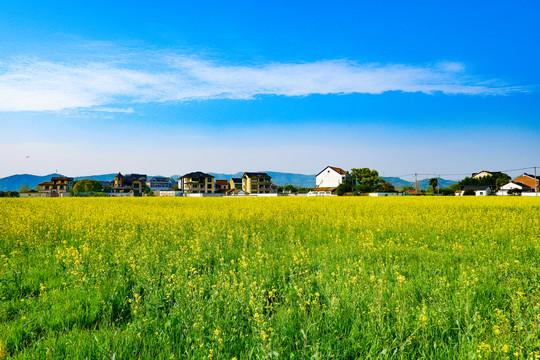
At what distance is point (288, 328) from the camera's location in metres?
3.72

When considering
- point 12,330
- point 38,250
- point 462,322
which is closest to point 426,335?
point 462,322

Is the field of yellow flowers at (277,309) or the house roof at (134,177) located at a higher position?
the house roof at (134,177)

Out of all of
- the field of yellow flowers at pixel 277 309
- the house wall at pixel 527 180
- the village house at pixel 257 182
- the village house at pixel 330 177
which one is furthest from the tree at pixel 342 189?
the house wall at pixel 527 180

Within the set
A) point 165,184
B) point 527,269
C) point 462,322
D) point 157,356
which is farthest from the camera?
point 165,184

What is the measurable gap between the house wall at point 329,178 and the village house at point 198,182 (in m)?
43.6

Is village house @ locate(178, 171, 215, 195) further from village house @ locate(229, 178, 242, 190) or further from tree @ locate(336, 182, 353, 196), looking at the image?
tree @ locate(336, 182, 353, 196)

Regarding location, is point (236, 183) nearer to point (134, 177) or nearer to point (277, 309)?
point (134, 177)

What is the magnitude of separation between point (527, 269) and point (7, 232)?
1534 centimetres

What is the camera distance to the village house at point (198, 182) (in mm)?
111750

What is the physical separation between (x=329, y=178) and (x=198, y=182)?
5160cm

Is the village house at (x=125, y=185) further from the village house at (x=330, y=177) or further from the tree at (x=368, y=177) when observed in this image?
the tree at (x=368, y=177)

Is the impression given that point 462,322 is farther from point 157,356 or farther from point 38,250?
point 38,250

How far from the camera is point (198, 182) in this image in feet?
368

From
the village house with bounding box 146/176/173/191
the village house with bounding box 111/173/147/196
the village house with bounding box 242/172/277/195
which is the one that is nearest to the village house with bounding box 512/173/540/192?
the village house with bounding box 242/172/277/195
